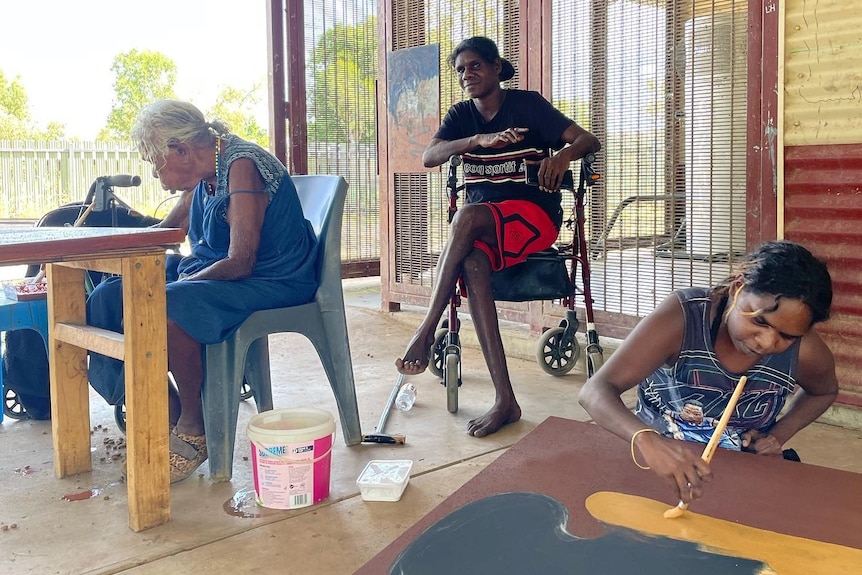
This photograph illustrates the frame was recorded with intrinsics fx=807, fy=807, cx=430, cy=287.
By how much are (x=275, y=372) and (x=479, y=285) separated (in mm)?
1411

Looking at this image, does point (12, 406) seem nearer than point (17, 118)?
Yes

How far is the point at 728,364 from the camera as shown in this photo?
1.69 meters

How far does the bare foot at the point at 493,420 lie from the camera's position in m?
2.94

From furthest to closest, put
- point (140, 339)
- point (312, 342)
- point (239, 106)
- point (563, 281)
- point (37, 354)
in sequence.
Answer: point (239, 106), point (563, 281), point (37, 354), point (312, 342), point (140, 339)

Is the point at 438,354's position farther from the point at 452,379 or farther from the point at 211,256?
the point at 211,256

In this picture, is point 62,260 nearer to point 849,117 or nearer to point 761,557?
point 761,557

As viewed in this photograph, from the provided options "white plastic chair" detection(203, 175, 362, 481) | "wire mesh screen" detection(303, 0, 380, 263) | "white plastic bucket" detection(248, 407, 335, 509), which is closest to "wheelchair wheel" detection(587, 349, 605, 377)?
"white plastic chair" detection(203, 175, 362, 481)

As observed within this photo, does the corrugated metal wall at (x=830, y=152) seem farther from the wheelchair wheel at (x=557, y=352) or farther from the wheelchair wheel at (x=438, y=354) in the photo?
the wheelchair wheel at (x=438, y=354)

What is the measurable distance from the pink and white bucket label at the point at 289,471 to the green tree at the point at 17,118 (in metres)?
14.7

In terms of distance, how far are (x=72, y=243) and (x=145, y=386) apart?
16.8 inches

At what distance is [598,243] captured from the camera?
13.1 feet

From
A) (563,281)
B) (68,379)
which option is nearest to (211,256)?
(68,379)

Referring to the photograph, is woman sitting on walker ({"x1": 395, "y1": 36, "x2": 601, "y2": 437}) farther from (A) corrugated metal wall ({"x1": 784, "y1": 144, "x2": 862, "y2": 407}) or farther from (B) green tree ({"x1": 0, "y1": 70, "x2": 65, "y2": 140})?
(B) green tree ({"x1": 0, "y1": 70, "x2": 65, "y2": 140})

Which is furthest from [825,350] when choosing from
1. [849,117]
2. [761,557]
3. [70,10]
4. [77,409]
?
[70,10]
